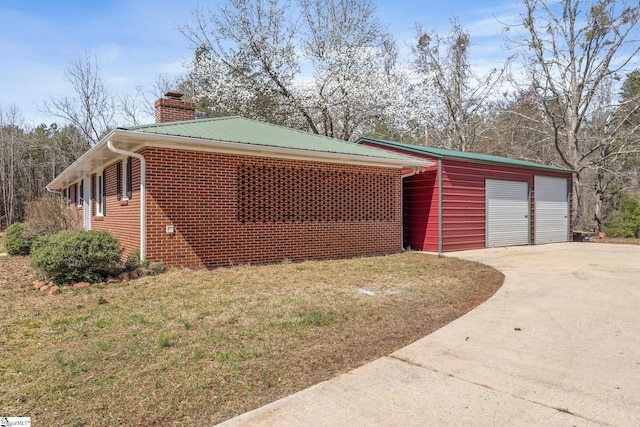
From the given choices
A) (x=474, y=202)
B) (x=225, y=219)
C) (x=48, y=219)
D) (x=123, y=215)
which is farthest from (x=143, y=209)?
(x=474, y=202)

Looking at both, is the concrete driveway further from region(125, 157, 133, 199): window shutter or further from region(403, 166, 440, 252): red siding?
region(125, 157, 133, 199): window shutter

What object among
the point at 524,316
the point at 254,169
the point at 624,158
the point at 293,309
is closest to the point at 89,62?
the point at 254,169

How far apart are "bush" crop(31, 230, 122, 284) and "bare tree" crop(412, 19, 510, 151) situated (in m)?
22.9

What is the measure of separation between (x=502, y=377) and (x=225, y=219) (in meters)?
6.59

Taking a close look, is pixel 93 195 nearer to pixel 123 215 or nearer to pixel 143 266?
pixel 123 215

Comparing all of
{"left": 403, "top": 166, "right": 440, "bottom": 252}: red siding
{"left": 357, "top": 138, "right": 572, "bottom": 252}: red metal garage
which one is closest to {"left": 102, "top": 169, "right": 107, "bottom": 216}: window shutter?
{"left": 357, "top": 138, "right": 572, "bottom": 252}: red metal garage

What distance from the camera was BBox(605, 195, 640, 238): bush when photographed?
713 inches

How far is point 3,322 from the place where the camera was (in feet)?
16.0

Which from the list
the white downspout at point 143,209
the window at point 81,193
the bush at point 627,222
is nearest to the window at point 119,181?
the white downspout at point 143,209

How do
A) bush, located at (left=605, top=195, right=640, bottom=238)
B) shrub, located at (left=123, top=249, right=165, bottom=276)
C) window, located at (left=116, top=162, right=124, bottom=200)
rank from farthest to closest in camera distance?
bush, located at (left=605, top=195, right=640, bottom=238)
window, located at (left=116, top=162, right=124, bottom=200)
shrub, located at (left=123, top=249, right=165, bottom=276)

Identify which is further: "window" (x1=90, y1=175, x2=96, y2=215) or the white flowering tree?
the white flowering tree

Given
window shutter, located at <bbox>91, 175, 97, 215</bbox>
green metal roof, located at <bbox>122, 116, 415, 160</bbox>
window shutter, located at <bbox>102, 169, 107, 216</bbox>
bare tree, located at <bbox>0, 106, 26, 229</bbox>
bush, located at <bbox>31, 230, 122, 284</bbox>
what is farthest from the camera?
bare tree, located at <bbox>0, 106, 26, 229</bbox>

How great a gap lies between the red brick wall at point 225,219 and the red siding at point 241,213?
19mm

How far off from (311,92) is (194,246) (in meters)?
14.4
